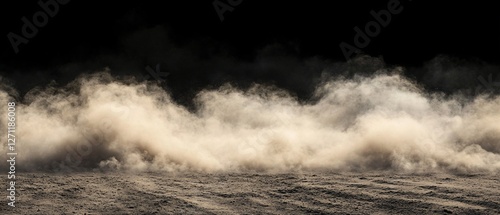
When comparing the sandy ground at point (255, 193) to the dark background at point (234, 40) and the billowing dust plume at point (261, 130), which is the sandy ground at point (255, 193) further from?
the dark background at point (234, 40)

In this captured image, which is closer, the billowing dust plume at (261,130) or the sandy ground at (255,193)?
the sandy ground at (255,193)

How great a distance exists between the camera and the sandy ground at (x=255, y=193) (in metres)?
6.65

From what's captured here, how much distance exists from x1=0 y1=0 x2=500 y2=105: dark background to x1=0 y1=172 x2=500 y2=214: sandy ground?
22.9ft

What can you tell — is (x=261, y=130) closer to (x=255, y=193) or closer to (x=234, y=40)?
(x=255, y=193)

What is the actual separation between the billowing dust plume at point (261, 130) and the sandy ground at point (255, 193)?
2.06ft

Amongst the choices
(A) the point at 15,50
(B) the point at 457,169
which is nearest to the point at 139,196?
(B) the point at 457,169

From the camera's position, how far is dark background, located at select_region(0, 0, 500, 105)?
15.3m

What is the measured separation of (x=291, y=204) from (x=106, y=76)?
9.59m

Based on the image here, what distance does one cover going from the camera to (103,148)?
9461 mm

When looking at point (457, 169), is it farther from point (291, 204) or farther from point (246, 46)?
point (246, 46)

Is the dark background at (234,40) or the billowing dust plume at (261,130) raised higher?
the dark background at (234,40)

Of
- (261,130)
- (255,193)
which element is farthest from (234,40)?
(255,193)

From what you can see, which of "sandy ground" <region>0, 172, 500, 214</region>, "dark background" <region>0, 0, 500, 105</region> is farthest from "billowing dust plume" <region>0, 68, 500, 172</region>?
"dark background" <region>0, 0, 500, 105</region>

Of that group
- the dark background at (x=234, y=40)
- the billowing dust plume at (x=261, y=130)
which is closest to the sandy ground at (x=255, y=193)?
the billowing dust plume at (x=261, y=130)
